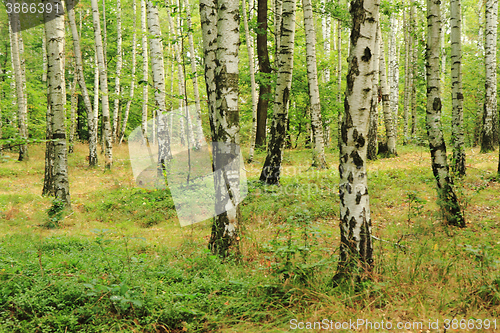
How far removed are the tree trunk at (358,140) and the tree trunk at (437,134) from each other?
317 cm

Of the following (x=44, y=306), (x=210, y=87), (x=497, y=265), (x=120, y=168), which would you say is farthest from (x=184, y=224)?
(x=120, y=168)

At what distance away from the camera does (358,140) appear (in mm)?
3414

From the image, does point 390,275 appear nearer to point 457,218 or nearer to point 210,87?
point 457,218

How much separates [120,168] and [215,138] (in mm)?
11512

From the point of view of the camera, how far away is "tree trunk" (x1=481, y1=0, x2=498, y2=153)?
1081 cm

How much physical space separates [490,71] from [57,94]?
1420 cm

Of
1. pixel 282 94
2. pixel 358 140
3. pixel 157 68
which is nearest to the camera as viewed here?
pixel 358 140

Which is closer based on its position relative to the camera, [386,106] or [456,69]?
[456,69]

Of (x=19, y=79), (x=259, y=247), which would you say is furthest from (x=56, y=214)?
(x=19, y=79)

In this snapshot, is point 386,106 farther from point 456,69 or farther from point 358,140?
point 358,140

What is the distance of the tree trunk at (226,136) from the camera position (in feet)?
14.9

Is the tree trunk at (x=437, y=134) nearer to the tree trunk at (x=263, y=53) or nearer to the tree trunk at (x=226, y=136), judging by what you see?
the tree trunk at (x=226, y=136)

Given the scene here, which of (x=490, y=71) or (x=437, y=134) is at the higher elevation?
(x=490, y=71)

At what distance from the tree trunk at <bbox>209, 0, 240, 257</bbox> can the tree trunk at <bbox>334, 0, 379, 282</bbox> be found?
1.73m
